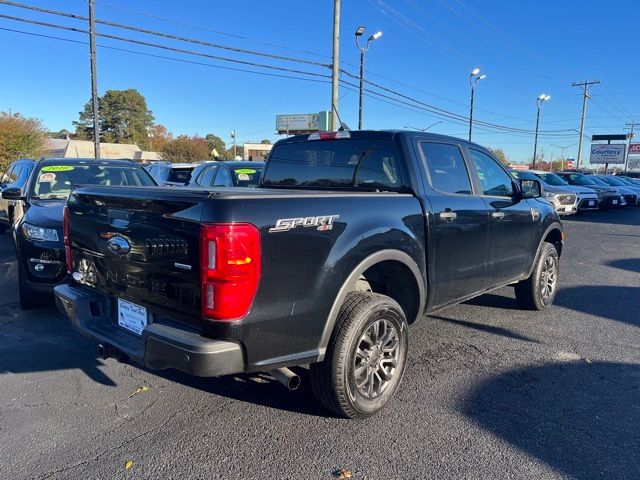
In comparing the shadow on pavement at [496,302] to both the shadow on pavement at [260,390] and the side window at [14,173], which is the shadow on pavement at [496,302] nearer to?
the shadow on pavement at [260,390]

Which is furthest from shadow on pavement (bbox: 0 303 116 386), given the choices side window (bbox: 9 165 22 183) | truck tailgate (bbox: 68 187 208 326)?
side window (bbox: 9 165 22 183)

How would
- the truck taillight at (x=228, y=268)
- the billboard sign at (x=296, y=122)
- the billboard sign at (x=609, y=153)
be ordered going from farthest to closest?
the billboard sign at (x=609, y=153) < the billboard sign at (x=296, y=122) < the truck taillight at (x=228, y=268)

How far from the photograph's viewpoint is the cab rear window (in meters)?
3.86

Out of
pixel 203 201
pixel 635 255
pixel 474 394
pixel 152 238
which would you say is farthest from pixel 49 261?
pixel 635 255

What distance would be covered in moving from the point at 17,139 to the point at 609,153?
6140 centimetres

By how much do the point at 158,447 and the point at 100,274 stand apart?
3.90 feet

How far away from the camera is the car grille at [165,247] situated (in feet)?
8.39

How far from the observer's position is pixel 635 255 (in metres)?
9.98

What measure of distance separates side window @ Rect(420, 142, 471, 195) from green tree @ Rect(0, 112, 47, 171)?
137 ft

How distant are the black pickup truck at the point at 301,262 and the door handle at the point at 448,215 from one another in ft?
0.08

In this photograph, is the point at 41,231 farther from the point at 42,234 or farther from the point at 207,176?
the point at 207,176

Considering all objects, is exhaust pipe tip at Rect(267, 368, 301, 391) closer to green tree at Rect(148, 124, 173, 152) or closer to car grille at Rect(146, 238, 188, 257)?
car grille at Rect(146, 238, 188, 257)

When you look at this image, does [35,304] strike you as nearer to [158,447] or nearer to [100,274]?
[100,274]

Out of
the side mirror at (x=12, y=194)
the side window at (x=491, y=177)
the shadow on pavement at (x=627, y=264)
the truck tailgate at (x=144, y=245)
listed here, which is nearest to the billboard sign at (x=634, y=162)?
the shadow on pavement at (x=627, y=264)
